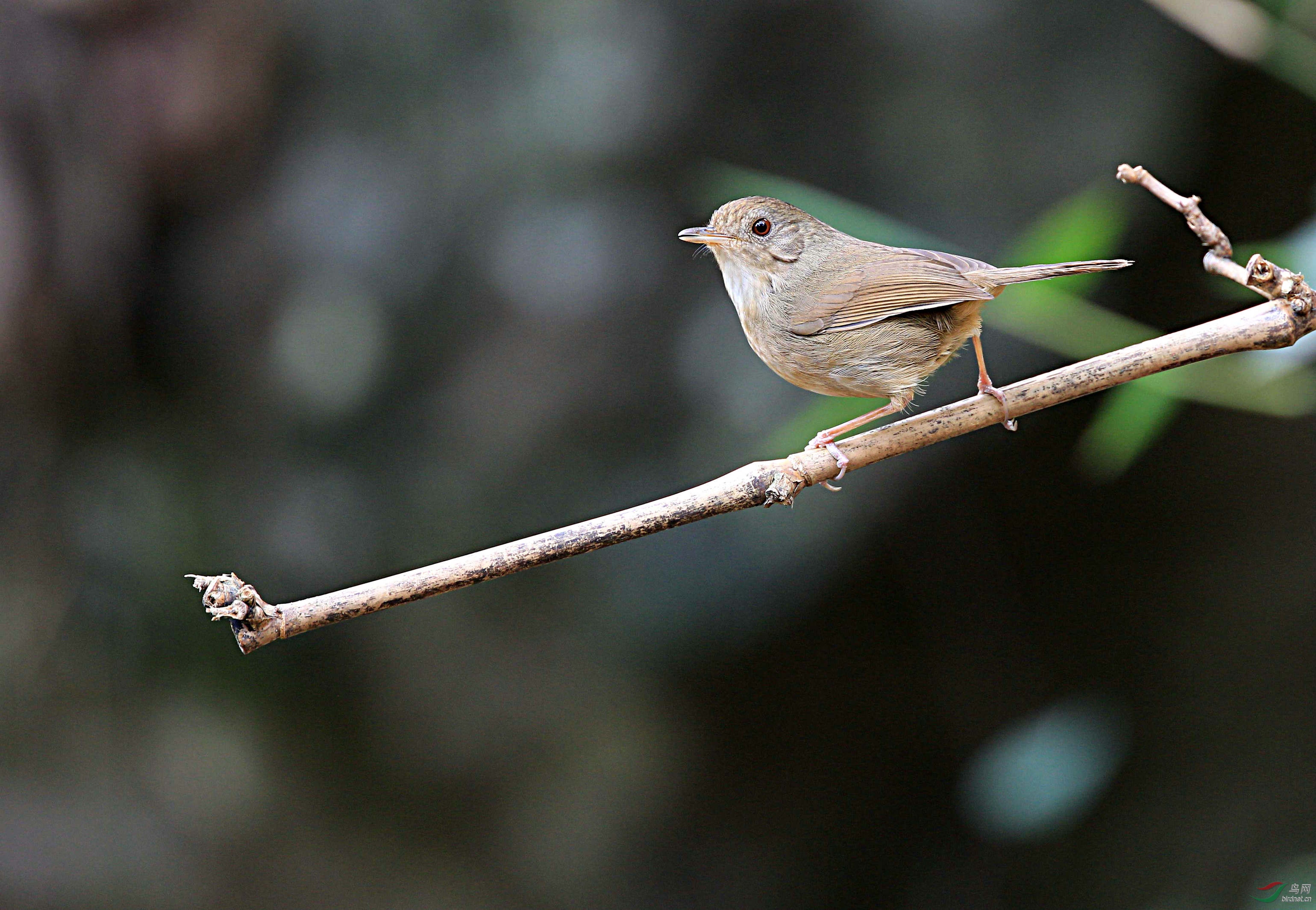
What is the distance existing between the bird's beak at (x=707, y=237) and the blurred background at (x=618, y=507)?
1.36 meters

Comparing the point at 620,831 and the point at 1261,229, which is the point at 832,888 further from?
the point at 1261,229

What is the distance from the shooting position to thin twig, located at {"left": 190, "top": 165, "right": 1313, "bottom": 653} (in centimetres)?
150

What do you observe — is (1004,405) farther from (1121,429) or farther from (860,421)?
(1121,429)

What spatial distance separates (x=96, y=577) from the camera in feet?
12.8

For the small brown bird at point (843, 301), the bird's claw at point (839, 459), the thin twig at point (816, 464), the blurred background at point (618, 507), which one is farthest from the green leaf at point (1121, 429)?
the bird's claw at point (839, 459)

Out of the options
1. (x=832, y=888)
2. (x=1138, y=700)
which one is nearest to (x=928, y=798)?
(x=832, y=888)

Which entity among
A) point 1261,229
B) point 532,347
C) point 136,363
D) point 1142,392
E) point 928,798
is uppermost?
point 136,363

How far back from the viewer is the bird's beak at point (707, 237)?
2477mm

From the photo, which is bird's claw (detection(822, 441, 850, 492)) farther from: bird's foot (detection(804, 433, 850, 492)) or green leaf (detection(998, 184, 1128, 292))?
green leaf (detection(998, 184, 1128, 292))

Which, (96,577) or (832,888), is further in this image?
(832,888)

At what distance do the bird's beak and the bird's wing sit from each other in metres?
0.26

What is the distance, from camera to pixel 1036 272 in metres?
2.21

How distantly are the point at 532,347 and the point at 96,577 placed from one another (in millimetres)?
1968

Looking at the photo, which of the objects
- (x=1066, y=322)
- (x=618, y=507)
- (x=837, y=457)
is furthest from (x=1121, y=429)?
(x=618, y=507)
